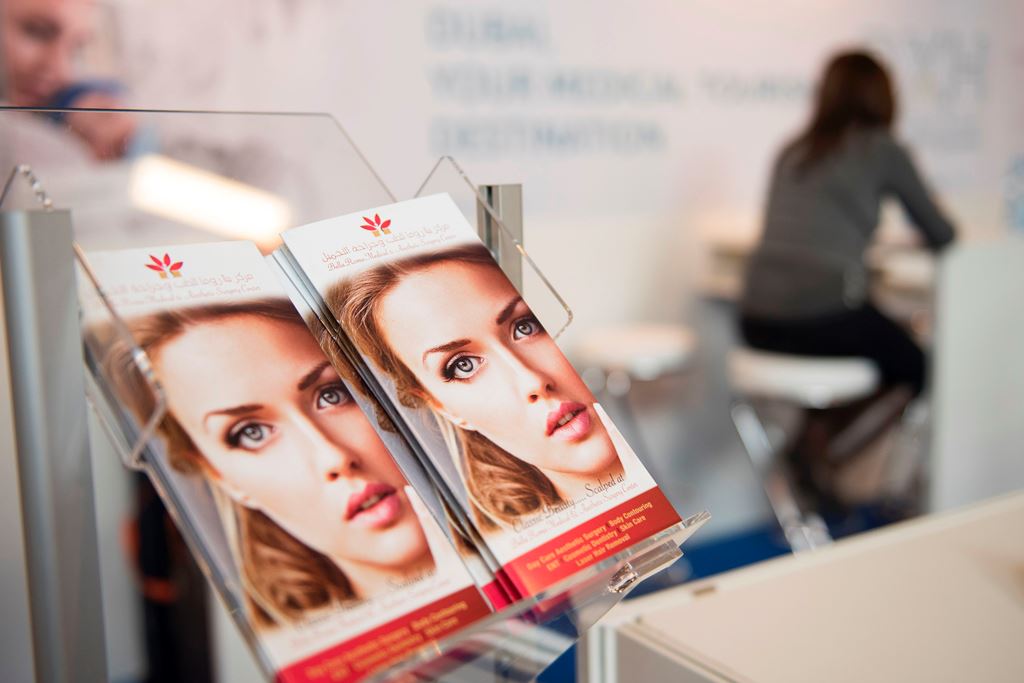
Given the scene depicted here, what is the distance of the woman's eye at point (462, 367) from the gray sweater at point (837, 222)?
1974mm

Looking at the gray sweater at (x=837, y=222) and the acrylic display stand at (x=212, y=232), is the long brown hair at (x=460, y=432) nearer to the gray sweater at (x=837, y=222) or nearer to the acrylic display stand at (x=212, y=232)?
the acrylic display stand at (x=212, y=232)

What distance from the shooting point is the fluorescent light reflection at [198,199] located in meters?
0.75

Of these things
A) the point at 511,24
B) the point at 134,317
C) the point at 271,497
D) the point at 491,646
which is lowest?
the point at 491,646

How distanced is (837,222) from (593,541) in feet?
6.79

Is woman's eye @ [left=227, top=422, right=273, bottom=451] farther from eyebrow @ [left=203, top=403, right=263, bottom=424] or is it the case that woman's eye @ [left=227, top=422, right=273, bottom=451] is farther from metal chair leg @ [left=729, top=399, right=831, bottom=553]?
metal chair leg @ [left=729, top=399, right=831, bottom=553]

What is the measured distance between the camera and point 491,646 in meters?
0.62

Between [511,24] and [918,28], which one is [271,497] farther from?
[918,28]

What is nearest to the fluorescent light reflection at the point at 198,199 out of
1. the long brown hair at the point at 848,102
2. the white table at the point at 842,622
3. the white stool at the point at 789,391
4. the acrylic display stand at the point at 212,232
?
the acrylic display stand at the point at 212,232

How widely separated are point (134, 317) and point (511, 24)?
215 cm

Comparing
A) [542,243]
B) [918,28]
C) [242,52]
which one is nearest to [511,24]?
[542,243]

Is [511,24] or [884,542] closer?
[884,542]

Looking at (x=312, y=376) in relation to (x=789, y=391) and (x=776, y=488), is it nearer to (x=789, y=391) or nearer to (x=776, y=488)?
(x=789, y=391)

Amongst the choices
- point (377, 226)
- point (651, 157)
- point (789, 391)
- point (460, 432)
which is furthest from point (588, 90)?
point (460, 432)

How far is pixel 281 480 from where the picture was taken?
23.8 inches
